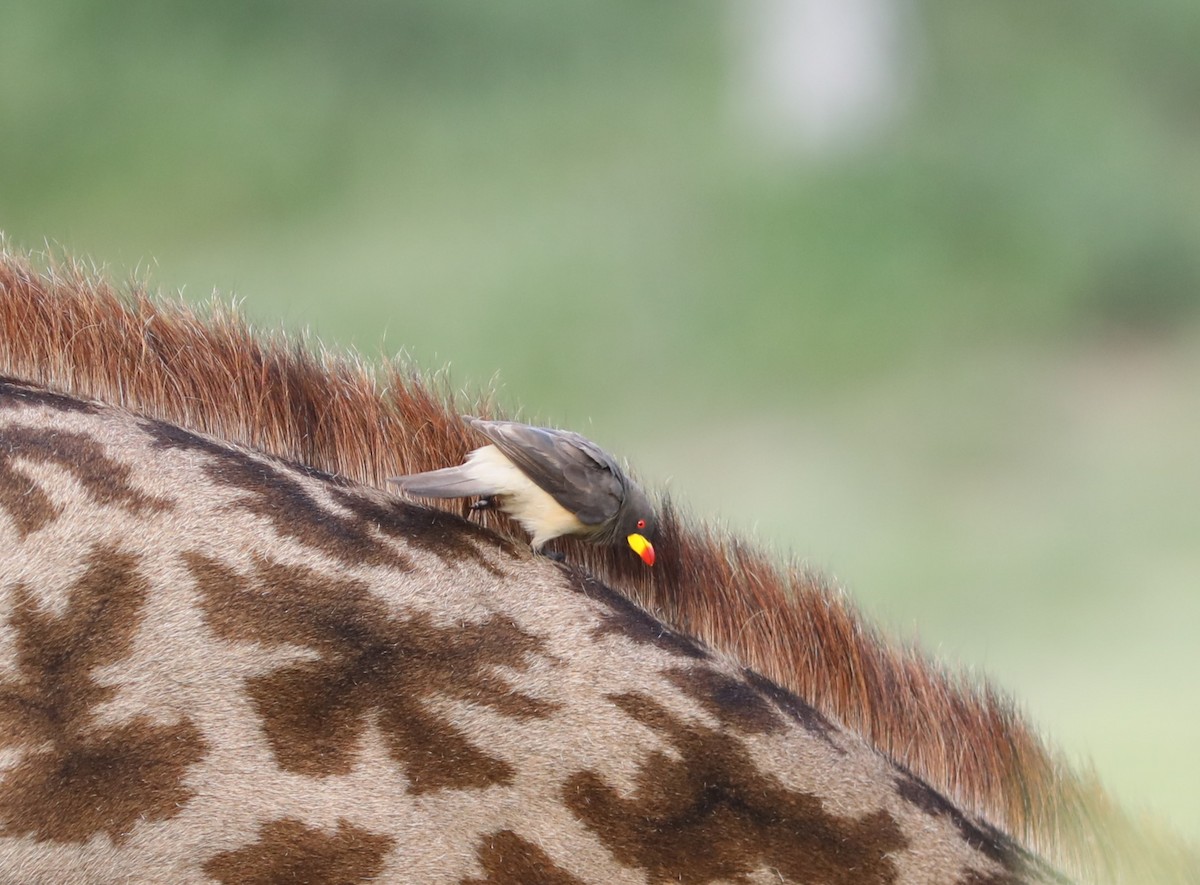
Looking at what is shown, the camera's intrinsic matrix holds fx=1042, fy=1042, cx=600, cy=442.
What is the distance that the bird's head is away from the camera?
25.2 inches

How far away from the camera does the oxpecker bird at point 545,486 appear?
2.02 feet

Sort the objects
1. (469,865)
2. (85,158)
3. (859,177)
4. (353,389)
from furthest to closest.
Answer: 1. (859,177)
2. (85,158)
3. (353,389)
4. (469,865)

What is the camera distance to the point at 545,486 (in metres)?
0.62

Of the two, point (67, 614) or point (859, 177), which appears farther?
point (859, 177)

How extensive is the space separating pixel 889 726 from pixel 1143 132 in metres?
1.47

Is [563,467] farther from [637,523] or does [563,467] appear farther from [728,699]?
[728,699]

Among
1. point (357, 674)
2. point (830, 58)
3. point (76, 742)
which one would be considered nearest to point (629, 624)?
point (357, 674)

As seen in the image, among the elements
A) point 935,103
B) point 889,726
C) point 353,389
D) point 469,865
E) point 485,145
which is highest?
point 935,103

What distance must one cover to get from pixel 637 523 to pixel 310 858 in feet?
0.87

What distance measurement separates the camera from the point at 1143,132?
171 cm

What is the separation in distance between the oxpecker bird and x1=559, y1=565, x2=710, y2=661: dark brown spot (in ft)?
0.09

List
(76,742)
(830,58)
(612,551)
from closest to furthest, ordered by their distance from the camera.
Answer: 1. (76,742)
2. (612,551)
3. (830,58)

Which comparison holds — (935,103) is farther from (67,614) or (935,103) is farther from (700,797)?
(67,614)

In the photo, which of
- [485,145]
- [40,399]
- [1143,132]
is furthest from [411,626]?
[1143,132]
